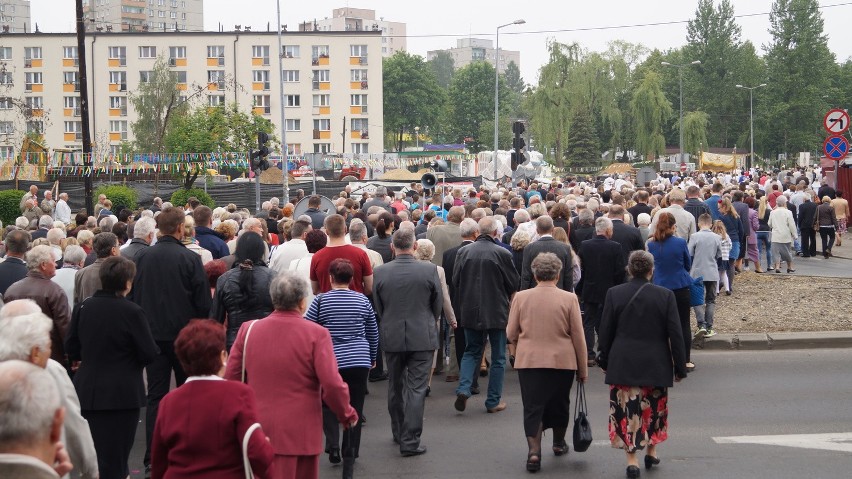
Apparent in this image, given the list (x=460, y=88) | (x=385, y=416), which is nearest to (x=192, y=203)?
(x=385, y=416)

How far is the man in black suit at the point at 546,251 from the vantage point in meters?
11.0

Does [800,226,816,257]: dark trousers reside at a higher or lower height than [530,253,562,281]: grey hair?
lower

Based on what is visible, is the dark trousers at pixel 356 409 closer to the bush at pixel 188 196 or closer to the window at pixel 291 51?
the bush at pixel 188 196

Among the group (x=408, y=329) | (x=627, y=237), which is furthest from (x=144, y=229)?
(x=627, y=237)

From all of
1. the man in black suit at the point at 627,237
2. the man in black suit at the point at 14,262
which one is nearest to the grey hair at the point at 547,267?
the man in black suit at the point at 627,237

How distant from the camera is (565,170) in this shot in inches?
3260

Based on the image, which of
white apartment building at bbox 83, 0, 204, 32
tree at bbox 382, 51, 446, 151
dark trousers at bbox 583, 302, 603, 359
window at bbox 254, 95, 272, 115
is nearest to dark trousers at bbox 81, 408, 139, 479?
dark trousers at bbox 583, 302, 603, 359

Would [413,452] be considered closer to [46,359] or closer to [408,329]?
[408,329]

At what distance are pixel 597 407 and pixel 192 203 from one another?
10597 mm

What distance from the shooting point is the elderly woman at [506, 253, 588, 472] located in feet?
26.6

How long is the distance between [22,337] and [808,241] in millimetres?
23327

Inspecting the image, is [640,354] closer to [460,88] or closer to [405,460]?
[405,460]

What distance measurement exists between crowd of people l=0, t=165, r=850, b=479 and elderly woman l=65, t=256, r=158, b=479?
12 millimetres

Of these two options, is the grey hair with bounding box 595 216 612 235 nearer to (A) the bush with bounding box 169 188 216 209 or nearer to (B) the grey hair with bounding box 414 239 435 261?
(B) the grey hair with bounding box 414 239 435 261
